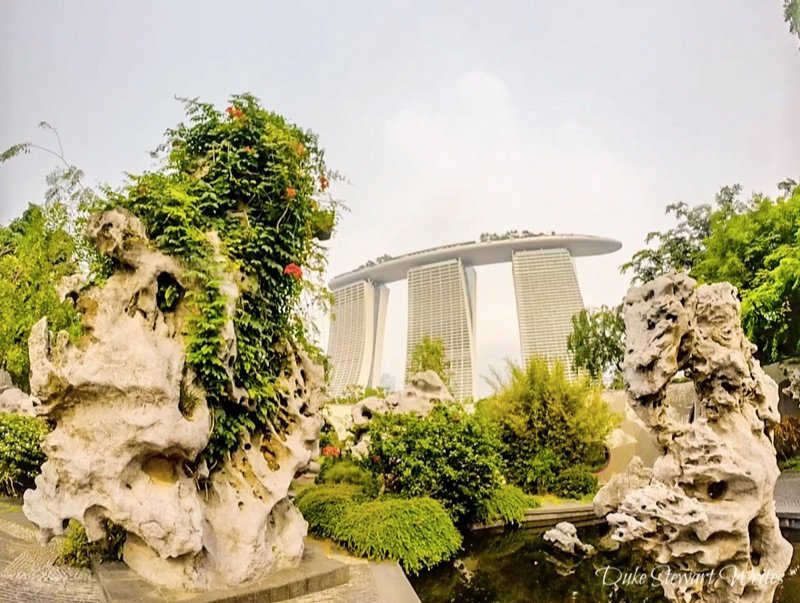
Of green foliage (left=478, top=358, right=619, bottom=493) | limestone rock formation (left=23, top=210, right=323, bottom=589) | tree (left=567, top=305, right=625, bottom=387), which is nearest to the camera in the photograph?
limestone rock formation (left=23, top=210, right=323, bottom=589)

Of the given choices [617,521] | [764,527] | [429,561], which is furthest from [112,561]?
[764,527]

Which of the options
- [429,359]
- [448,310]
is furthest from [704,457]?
[448,310]

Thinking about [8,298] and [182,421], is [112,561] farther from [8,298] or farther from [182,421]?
[8,298]

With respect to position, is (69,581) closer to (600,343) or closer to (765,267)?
(765,267)

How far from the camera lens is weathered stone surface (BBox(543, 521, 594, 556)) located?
5.59 meters

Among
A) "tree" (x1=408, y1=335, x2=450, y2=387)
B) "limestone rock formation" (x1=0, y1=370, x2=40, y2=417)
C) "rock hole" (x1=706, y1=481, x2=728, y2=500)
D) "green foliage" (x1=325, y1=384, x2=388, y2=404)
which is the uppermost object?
"tree" (x1=408, y1=335, x2=450, y2=387)

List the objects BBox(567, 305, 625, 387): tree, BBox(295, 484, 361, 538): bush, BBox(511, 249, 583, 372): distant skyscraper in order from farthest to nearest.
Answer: BBox(511, 249, 583, 372): distant skyscraper < BBox(567, 305, 625, 387): tree < BBox(295, 484, 361, 538): bush

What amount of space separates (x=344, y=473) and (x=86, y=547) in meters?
3.60

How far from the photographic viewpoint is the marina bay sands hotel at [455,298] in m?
19.8

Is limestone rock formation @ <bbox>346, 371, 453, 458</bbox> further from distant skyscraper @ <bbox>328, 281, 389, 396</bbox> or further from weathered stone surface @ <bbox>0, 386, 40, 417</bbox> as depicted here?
distant skyscraper @ <bbox>328, 281, 389, 396</bbox>

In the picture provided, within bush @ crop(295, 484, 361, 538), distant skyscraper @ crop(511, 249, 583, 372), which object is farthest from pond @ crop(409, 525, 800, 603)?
distant skyscraper @ crop(511, 249, 583, 372)

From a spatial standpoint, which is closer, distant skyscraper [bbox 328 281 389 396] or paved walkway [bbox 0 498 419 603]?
paved walkway [bbox 0 498 419 603]

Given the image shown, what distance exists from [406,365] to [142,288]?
46.4ft

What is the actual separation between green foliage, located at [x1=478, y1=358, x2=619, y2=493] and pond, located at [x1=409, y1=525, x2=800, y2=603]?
2.89 metres
